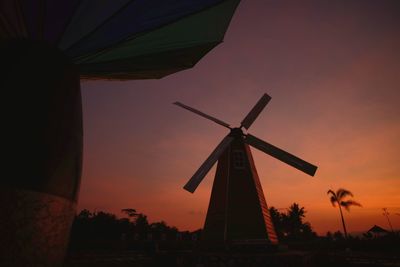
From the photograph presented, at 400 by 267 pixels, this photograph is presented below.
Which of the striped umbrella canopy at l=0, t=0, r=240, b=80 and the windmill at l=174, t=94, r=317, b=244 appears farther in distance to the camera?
the windmill at l=174, t=94, r=317, b=244

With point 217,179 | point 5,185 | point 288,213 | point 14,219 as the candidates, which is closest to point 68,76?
point 5,185

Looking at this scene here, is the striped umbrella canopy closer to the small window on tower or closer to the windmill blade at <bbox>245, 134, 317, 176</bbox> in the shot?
the small window on tower

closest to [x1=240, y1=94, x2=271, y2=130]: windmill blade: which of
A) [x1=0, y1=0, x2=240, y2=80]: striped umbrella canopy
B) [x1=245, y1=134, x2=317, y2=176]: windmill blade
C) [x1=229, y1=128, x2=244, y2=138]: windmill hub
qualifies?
[x1=229, y1=128, x2=244, y2=138]: windmill hub

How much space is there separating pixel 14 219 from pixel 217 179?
49.8 feet

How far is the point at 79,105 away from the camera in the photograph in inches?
121

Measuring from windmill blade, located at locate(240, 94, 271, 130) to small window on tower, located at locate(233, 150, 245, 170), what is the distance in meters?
2.42

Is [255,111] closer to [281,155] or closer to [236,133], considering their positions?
[236,133]

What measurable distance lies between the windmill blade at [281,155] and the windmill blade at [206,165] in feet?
5.09

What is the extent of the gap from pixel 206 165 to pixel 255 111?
6.58m

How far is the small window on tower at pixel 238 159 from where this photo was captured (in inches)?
645

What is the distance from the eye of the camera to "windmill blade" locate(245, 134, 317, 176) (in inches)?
633

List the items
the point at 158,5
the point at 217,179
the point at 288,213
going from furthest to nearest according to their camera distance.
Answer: the point at 288,213 < the point at 217,179 < the point at 158,5

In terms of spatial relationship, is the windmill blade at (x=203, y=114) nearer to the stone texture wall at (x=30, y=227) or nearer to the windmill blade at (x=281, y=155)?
the windmill blade at (x=281, y=155)

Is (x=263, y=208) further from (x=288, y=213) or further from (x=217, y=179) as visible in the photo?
(x=288, y=213)
